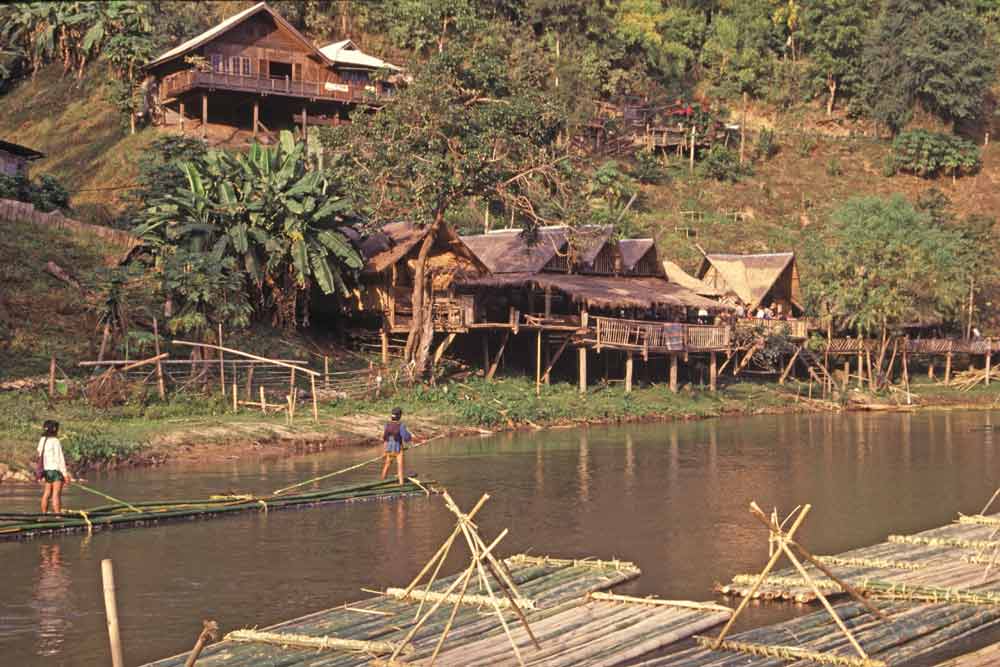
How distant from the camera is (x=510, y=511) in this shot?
1850cm

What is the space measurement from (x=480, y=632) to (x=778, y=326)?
30.1 meters

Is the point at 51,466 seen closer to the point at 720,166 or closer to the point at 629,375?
the point at 629,375

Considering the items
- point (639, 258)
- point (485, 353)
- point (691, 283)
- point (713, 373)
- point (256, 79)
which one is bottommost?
point (713, 373)

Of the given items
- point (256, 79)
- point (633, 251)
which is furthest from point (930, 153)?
point (256, 79)

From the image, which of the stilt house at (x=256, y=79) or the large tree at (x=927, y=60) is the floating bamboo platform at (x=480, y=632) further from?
the large tree at (x=927, y=60)

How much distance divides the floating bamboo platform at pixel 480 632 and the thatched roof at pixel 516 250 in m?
23.0

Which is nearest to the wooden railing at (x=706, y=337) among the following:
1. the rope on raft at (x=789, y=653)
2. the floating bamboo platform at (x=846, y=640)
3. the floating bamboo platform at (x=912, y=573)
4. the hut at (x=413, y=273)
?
the hut at (x=413, y=273)

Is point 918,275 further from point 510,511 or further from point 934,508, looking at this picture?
point 510,511

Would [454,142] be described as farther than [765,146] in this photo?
No

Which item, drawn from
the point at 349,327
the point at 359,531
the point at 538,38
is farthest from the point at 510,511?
the point at 538,38

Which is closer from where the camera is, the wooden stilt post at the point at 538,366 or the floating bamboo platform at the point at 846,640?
the floating bamboo platform at the point at 846,640

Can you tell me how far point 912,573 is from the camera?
1323cm

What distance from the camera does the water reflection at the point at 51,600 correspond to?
1130cm

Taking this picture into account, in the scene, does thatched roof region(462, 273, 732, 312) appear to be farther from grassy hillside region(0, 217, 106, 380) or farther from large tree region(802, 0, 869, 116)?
large tree region(802, 0, 869, 116)
